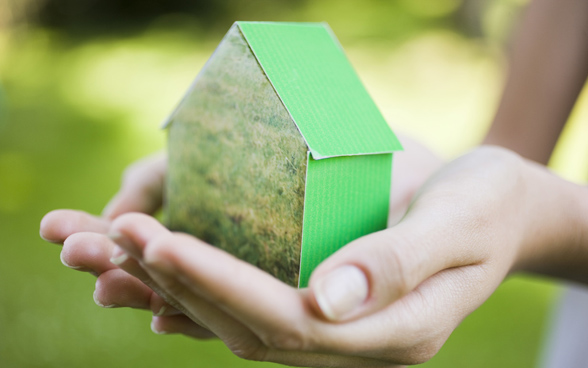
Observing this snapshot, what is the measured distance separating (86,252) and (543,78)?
1443 mm

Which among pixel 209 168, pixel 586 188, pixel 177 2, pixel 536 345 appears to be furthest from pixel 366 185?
pixel 177 2

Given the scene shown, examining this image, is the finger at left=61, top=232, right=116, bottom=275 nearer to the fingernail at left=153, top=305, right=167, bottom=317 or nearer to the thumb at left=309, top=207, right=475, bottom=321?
the fingernail at left=153, top=305, right=167, bottom=317

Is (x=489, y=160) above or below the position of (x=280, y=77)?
below

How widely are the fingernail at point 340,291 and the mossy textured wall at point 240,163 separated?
0.24 meters

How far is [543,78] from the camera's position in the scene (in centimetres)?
170

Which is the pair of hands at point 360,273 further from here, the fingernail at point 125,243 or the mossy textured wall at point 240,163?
the mossy textured wall at point 240,163

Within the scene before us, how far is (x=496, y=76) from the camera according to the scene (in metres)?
6.21

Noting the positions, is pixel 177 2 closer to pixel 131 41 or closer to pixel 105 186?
pixel 131 41

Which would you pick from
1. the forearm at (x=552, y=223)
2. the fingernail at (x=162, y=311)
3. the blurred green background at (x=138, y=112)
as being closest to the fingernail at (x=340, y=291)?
the fingernail at (x=162, y=311)

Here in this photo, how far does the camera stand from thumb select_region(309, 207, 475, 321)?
731 millimetres

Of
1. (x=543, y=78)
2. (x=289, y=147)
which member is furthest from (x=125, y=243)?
(x=543, y=78)

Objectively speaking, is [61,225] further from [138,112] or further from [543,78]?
[138,112]

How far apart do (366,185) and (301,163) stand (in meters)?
0.17

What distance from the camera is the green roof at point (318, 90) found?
0.97 metres
